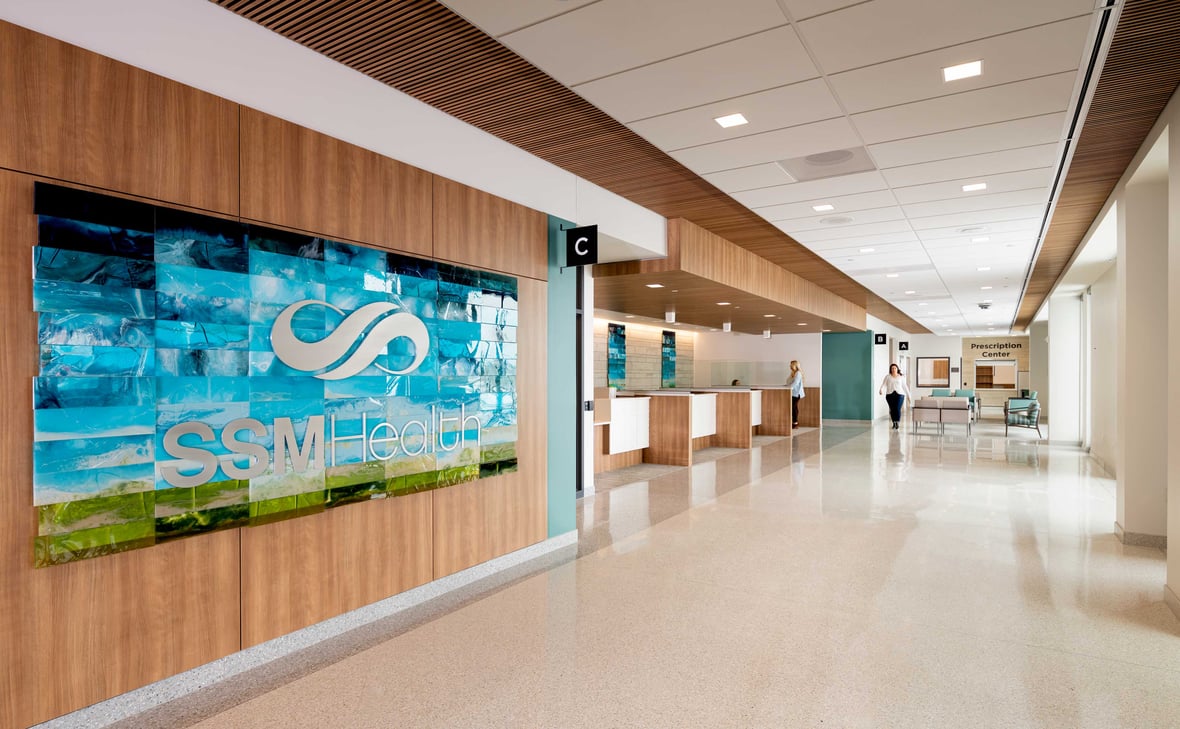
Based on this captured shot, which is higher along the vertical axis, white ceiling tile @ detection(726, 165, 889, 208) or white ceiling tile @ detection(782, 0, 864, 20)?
white ceiling tile @ detection(782, 0, 864, 20)

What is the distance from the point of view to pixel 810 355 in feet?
61.3

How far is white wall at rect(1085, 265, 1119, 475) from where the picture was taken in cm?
988

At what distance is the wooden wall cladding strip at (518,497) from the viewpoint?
15.4 feet

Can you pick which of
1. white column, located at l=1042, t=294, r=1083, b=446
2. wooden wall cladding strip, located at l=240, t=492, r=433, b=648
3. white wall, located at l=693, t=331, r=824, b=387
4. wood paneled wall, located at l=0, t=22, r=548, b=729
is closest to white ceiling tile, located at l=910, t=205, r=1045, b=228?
wood paneled wall, located at l=0, t=22, r=548, b=729

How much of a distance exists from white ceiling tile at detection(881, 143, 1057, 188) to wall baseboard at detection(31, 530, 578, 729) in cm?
478

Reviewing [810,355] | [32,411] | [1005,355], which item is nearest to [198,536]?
[32,411]

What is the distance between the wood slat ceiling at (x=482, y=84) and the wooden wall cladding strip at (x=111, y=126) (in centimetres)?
68

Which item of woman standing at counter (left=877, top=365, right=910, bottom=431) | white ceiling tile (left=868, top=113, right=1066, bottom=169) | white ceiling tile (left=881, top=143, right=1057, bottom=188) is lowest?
woman standing at counter (left=877, top=365, right=910, bottom=431)

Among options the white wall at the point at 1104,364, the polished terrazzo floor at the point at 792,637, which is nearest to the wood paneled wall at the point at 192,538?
the polished terrazzo floor at the point at 792,637

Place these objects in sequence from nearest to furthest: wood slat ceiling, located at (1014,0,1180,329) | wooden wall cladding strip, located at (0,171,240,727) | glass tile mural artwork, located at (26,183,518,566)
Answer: wooden wall cladding strip, located at (0,171,240,727), glass tile mural artwork, located at (26,183,518,566), wood slat ceiling, located at (1014,0,1180,329)

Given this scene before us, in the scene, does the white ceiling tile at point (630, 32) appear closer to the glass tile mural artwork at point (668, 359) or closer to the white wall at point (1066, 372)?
the glass tile mural artwork at point (668, 359)

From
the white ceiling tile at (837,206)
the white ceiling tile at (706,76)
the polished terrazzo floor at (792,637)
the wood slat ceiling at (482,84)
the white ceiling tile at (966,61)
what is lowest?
the polished terrazzo floor at (792,637)

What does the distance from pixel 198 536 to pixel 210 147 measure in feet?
6.43

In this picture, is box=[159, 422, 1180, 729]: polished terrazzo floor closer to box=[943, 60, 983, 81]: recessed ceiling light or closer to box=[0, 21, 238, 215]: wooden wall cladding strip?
box=[0, 21, 238, 215]: wooden wall cladding strip
